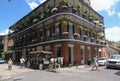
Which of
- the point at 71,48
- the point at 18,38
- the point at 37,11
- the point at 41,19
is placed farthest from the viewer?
the point at 18,38

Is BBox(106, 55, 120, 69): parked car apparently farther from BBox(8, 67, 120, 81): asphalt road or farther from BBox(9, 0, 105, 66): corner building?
A: BBox(9, 0, 105, 66): corner building

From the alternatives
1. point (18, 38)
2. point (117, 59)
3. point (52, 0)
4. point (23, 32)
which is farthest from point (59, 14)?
point (18, 38)

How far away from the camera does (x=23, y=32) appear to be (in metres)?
39.1

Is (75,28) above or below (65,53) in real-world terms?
above

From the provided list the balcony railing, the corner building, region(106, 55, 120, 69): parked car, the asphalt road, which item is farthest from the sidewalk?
region(106, 55, 120, 69): parked car

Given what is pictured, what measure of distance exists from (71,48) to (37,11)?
36.0 ft

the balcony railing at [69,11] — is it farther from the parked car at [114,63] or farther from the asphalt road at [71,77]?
the asphalt road at [71,77]

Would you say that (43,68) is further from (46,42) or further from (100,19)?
(100,19)

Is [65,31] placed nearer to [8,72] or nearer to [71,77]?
[8,72]

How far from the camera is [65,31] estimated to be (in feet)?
86.5

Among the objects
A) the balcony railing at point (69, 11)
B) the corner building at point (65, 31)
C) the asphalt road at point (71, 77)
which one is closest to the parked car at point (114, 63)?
the asphalt road at point (71, 77)

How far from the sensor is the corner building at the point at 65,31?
26.0 m

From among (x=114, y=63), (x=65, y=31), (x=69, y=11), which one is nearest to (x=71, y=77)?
(x=114, y=63)

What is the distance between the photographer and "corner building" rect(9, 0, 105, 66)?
26000 millimetres
